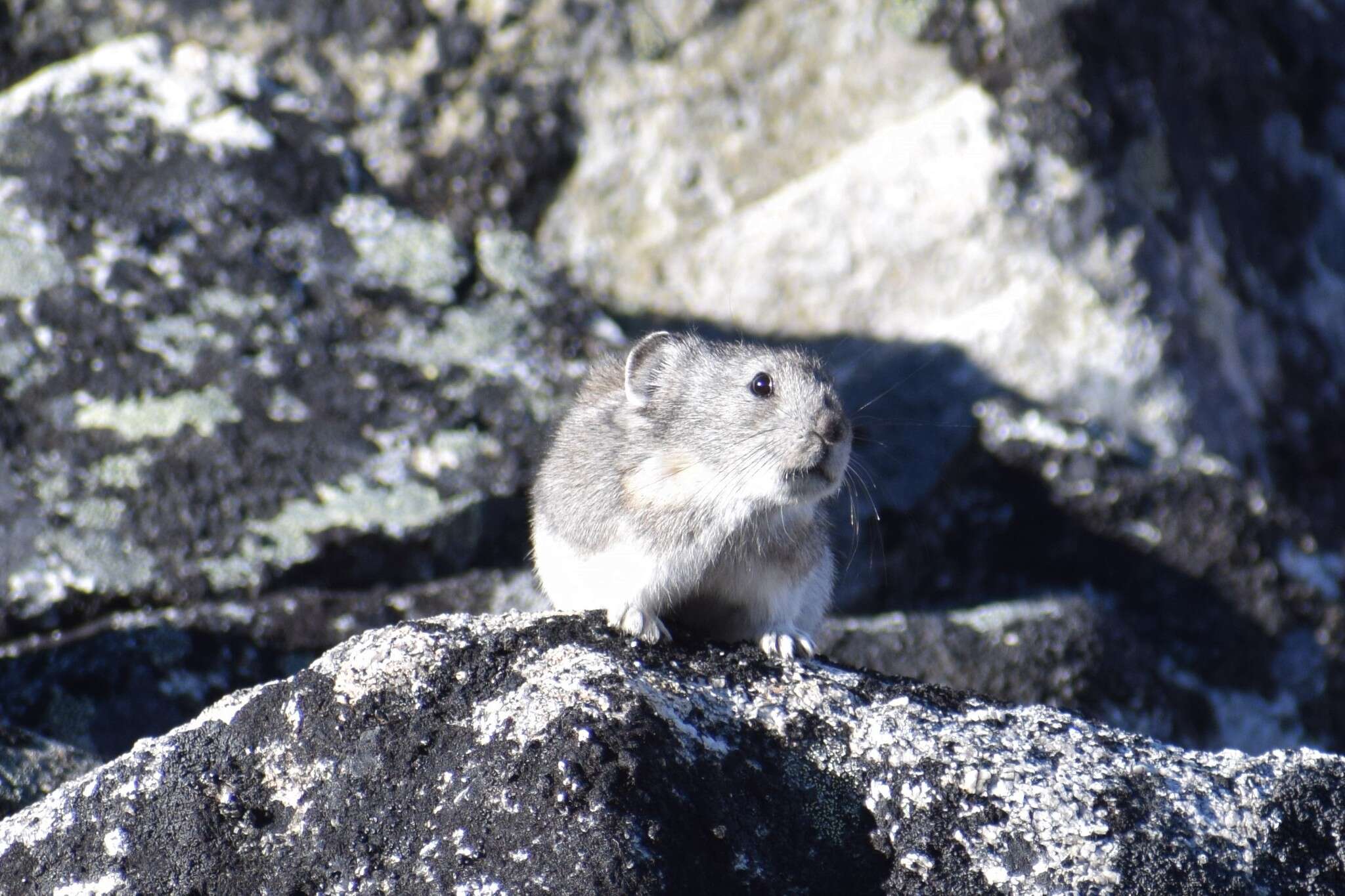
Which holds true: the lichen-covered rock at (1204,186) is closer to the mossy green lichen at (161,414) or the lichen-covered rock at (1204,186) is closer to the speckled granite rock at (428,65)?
the speckled granite rock at (428,65)

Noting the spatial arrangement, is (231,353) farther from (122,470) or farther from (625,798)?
(625,798)

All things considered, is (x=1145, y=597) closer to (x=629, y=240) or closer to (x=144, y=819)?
(x=629, y=240)

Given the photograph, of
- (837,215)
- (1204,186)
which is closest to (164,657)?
(837,215)

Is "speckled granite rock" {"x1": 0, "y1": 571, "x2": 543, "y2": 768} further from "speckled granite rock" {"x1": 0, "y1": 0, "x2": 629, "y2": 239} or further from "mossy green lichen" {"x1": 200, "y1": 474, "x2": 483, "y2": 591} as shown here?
"speckled granite rock" {"x1": 0, "y1": 0, "x2": 629, "y2": 239}

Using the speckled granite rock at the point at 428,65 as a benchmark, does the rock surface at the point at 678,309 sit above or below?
below

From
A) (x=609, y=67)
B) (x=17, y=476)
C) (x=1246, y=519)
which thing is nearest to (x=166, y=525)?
(x=17, y=476)

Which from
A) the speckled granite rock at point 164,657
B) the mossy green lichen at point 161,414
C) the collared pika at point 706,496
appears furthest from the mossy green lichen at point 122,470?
the collared pika at point 706,496

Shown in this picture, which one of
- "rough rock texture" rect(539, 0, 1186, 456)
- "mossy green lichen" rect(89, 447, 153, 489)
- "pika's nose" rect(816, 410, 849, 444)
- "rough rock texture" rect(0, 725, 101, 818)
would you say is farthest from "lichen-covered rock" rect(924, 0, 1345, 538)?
"rough rock texture" rect(0, 725, 101, 818)
